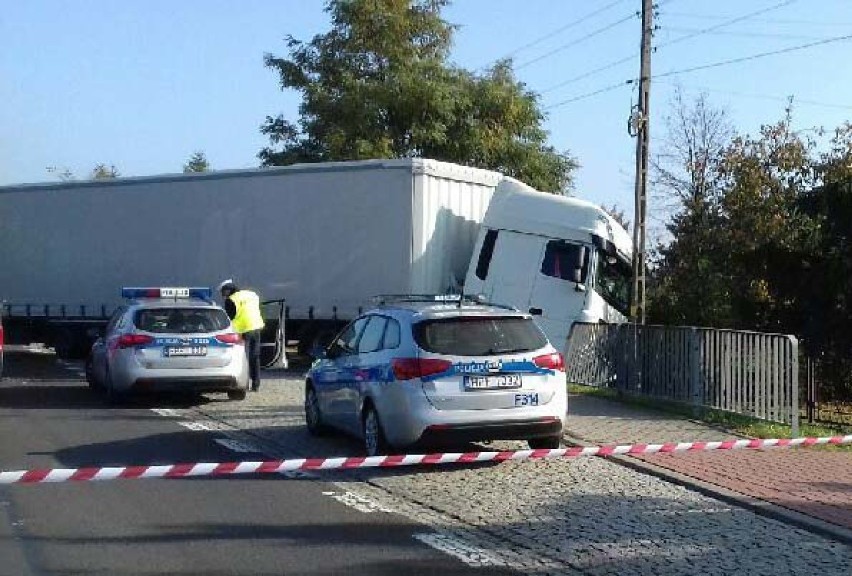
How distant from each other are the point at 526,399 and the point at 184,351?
681cm

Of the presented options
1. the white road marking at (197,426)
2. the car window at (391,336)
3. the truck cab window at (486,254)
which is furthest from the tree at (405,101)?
the car window at (391,336)

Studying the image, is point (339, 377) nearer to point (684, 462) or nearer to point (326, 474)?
point (326, 474)

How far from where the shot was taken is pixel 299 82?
38.5 m

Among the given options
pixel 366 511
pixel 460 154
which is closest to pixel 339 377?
pixel 366 511

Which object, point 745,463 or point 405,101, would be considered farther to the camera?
point 405,101

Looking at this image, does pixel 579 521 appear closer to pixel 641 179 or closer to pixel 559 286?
pixel 641 179

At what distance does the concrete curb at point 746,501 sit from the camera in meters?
8.06

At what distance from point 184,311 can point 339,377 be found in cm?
495

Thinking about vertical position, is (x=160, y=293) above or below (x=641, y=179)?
below

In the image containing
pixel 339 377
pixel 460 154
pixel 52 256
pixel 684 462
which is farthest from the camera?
pixel 460 154

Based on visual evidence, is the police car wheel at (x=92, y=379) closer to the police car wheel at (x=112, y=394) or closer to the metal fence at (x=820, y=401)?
the police car wheel at (x=112, y=394)

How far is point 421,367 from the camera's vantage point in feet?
34.2

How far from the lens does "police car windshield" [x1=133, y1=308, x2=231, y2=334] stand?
16031 mm

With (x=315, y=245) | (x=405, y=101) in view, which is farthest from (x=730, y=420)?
(x=405, y=101)
